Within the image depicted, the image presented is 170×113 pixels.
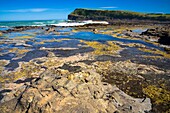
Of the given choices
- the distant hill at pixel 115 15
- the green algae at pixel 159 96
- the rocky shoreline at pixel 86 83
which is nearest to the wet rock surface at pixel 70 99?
the rocky shoreline at pixel 86 83

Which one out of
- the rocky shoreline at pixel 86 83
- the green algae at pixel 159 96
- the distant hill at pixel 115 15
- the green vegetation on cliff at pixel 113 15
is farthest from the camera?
the distant hill at pixel 115 15

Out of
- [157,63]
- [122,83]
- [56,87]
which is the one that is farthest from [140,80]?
[56,87]

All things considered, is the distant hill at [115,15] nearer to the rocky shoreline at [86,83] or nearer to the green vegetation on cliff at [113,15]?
the green vegetation on cliff at [113,15]

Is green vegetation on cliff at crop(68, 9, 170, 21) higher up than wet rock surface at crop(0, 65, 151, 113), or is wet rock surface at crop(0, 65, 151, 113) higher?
green vegetation on cliff at crop(68, 9, 170, 21)

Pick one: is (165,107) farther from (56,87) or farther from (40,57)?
(40,57)

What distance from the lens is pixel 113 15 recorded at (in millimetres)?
149000

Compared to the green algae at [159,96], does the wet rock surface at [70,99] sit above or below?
above

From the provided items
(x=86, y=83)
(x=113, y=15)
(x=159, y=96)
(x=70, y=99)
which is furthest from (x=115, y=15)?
(x=70, y=99)

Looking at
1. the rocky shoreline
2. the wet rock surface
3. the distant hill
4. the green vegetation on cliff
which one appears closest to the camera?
the wet rock surface

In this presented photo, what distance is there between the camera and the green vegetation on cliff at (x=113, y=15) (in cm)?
13012

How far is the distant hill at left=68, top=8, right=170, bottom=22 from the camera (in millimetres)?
130300

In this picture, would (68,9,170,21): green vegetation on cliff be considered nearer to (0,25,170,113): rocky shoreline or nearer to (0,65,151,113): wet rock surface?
(0,25,170,113): rocky shoreline

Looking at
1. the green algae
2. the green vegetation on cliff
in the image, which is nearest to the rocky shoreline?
the green algae

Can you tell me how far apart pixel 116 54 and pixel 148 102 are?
1463 cm
